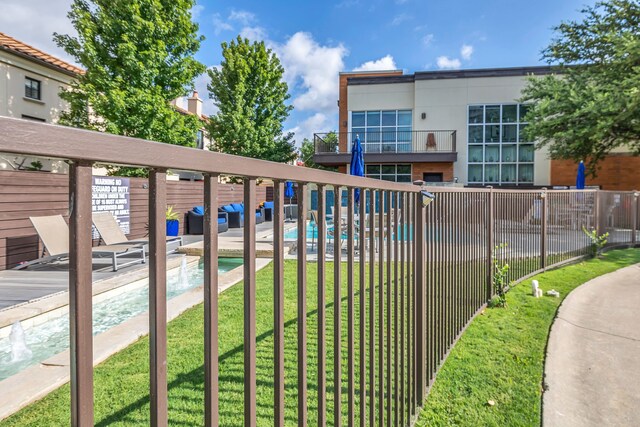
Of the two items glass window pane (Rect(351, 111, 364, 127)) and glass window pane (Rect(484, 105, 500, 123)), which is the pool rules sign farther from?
glass window pane (Rect(484, 105, 500, 123))

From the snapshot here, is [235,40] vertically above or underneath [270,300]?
above

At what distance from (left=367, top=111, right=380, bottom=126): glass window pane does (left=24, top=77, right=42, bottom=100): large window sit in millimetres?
16857

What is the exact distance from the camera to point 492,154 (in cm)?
2227

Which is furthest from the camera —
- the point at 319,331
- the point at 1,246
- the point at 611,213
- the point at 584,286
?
the point at 611,213

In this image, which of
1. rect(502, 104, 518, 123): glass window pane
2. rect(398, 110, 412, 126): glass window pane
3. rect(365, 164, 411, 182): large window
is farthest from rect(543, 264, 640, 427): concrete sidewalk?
rect(398, 110, 412, 126): glass window pane

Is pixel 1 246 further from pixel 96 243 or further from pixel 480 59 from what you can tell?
pixel 480 59

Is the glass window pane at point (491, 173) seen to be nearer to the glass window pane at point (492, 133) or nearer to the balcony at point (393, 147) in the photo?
the glass window pane at point (492, 133)

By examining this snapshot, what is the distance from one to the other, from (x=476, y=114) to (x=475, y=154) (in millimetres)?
2316

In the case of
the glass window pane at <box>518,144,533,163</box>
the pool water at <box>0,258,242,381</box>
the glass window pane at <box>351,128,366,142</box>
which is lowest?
the pool water at <box>0,258,242,381</box>

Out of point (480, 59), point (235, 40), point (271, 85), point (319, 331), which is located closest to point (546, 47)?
point (480, 59)

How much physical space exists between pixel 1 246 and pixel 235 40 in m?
19.0

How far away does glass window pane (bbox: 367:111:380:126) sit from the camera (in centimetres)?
2364

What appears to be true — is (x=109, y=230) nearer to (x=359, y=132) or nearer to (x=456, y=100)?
(x=359, y=132)

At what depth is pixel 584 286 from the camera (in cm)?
633
